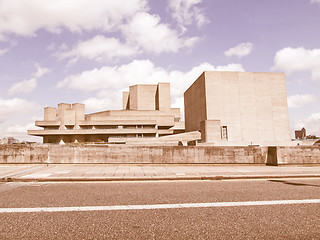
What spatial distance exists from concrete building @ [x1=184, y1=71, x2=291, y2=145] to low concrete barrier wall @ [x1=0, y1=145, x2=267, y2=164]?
46.1 m

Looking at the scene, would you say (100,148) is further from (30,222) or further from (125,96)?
(125,96)

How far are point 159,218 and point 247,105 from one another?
63367 mm

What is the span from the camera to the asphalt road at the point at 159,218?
333cm

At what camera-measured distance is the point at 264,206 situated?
15.8 feet

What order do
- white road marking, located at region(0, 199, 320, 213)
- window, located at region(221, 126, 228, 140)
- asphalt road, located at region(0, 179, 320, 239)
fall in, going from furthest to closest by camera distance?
1. window, located at region(221, 126, 228, 140)
2. white road marking, located at region(0, 199, 320, 213)
3. asphalt road, located at region(0, 179, 320, 239)

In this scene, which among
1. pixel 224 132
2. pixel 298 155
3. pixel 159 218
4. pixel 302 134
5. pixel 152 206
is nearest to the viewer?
pixel 159 218

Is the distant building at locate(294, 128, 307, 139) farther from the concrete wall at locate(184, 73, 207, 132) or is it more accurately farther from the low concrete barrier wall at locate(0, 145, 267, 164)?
the low concrete barrier wall at locate(0, 145, 267, 164)

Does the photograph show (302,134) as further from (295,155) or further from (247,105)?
(295,155)

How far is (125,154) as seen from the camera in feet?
42.0

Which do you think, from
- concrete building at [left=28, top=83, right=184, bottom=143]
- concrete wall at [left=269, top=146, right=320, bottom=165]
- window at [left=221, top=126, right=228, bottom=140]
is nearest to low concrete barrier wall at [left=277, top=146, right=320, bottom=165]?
concrete wall at [left=269, top=146, right=320, bottom=165]

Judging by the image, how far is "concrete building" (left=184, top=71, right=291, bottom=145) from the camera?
6038 cm

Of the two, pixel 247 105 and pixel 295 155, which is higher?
pixel 247 105

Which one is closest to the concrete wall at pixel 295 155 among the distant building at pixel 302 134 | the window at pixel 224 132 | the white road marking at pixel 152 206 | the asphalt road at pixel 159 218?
the asphalt road at pixel 159 218

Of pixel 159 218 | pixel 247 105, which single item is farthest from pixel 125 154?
pixel 247 105
